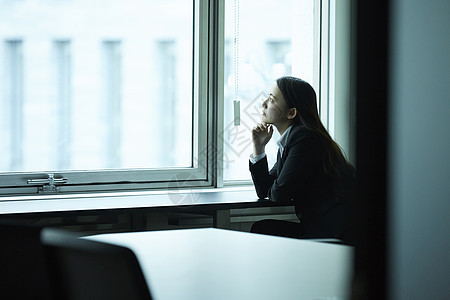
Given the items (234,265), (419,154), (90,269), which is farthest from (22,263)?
(234,265)

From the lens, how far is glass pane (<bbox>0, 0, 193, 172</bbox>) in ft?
8.61

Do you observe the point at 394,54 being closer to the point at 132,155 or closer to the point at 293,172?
the point at 293,172

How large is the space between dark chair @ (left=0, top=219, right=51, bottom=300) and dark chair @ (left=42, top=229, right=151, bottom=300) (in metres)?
0.02

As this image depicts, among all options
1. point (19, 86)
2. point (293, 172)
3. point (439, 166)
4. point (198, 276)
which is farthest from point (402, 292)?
point (19, 86)

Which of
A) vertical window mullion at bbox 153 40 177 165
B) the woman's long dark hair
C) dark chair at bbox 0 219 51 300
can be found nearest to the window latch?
vertical window mullion at bbox 153 40 177 165

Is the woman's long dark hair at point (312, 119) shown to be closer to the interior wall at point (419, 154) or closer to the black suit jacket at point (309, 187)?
the black suit jacket at point (309, 187)

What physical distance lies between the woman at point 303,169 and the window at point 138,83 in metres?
0.51

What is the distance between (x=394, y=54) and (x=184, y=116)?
2.80 metres

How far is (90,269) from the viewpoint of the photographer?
0.59 meters

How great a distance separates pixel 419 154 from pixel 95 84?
2.67 meters

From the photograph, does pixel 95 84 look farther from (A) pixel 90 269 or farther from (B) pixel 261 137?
(A) pixel 90 269

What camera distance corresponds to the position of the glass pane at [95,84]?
2623 mm

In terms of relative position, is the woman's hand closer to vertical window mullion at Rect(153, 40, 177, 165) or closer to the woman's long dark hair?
the woman's long dark hair

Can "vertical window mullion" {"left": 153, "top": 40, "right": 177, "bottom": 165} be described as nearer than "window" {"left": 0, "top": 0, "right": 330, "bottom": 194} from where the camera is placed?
No
